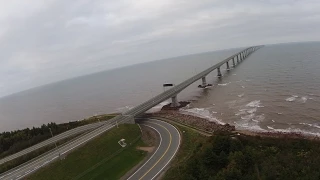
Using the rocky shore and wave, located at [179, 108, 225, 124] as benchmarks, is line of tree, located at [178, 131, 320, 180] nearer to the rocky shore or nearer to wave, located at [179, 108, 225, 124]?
the rocky shore

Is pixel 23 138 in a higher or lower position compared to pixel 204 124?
higher

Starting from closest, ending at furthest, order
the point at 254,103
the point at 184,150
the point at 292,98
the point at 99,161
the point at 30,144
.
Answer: the point at 99,161, the point at 184,150, the point at 30,144, the point at 292,98, the point at 254,103

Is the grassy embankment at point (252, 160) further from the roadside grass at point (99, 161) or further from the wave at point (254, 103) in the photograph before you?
the wave at point (254, 103)

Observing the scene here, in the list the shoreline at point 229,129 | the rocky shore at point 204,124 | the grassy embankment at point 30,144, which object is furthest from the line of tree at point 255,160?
the grassy embankment at point 30,144

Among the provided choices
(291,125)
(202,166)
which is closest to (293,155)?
(202,166)

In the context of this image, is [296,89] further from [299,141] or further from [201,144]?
[201,144]

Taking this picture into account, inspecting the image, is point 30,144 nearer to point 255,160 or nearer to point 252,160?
point 252,160

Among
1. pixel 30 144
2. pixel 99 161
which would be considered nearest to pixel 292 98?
pixel 99 161
